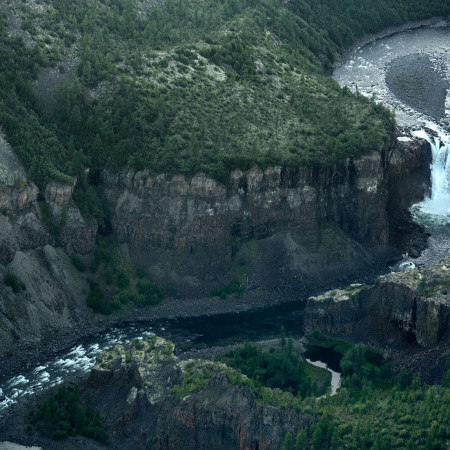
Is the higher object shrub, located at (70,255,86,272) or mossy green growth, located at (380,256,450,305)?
shrub, located at (70,255,86,272)

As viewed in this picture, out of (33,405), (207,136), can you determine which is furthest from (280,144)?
(33,405)

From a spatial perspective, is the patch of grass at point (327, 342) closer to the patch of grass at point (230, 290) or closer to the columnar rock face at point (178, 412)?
the patch of grass at point (230, 290)

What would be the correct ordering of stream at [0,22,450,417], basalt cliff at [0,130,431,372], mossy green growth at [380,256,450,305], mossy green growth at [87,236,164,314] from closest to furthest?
stream at [0,22,450,417] → mossy green growth at [380,256,450,305] → basalt cliff at [0,130,431,372] → mossy green growth at [87,236,164,314]

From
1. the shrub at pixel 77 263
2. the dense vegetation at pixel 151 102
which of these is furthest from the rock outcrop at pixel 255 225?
the shrub at pixel 77 263

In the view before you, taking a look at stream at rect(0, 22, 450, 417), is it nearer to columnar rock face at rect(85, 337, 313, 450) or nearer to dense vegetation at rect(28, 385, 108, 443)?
dense vegetation at rect(28, 385, 108, 443)

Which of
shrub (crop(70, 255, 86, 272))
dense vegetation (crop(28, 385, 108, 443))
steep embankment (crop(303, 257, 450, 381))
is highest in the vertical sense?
shrub (crop(70, 255, 86, 272))

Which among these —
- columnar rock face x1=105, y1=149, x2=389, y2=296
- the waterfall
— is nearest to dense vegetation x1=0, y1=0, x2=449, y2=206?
columnar rock face x1=105, y1=149, x2=389, y2=296

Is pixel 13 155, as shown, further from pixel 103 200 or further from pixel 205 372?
pixel 205 372
